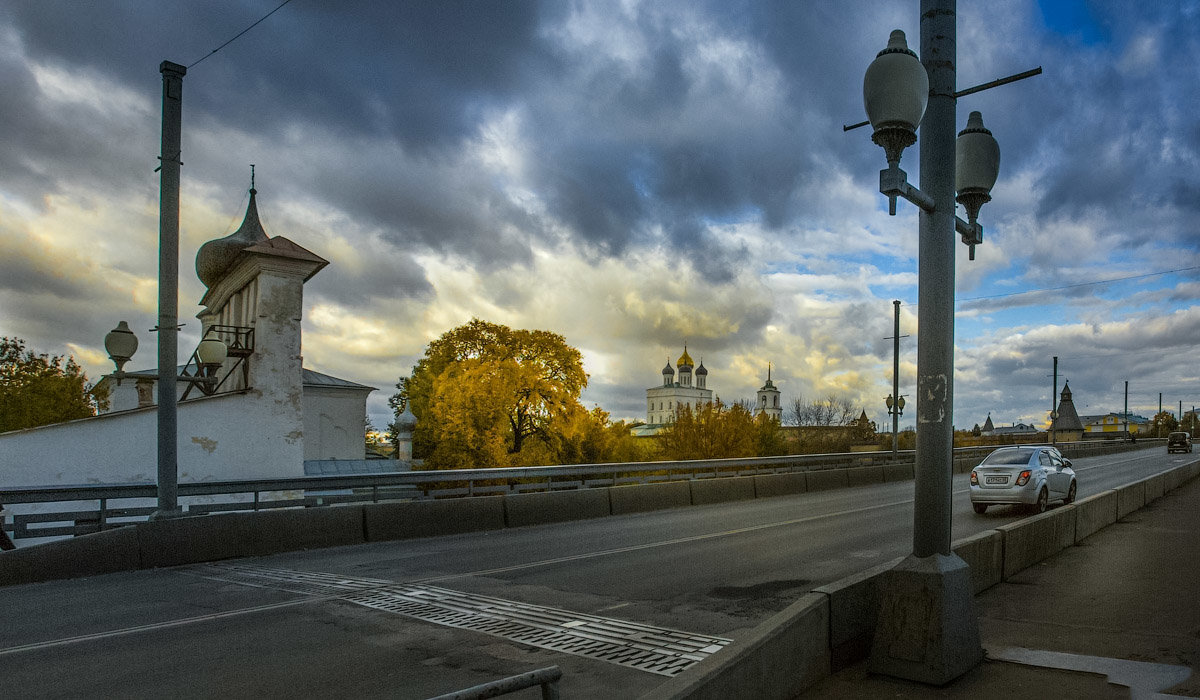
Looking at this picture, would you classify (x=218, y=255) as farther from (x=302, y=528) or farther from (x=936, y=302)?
(x=936, y=302)

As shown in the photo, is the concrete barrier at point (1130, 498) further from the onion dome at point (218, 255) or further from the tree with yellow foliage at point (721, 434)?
the onion dome at point (218, 255)

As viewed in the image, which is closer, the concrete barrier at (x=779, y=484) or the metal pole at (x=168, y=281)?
the metal pole at (x=168, y=281)

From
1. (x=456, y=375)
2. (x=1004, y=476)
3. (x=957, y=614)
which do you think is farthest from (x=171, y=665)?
(x=456, y=375)

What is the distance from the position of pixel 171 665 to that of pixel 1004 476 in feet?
53.8

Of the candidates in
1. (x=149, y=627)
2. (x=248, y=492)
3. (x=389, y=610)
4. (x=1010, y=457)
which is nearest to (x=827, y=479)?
(x=1010, y=457)

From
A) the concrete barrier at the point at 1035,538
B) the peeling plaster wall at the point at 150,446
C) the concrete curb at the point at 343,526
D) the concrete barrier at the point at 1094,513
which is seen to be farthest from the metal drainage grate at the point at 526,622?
the peeling plaster wall at the point at 150,446

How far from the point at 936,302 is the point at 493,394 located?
44734 mm

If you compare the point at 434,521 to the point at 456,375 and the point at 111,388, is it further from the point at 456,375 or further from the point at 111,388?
the point at 456,375

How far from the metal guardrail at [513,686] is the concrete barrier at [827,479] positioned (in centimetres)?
2381

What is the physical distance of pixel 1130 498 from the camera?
54.3 feet

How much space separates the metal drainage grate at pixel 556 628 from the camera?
5.90 metres

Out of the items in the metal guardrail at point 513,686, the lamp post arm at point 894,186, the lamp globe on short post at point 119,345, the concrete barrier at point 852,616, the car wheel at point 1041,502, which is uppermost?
the lamp post arm at point 894,186

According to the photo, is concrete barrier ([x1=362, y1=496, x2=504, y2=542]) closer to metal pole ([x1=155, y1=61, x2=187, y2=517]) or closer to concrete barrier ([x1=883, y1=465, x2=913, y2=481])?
metal pole ([x1=155, y1=61, x2=187, y2=517])

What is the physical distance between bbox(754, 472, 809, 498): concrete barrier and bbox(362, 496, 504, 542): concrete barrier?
10.5 m
